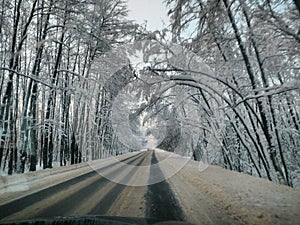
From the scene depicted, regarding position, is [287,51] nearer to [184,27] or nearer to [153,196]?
[184,27]

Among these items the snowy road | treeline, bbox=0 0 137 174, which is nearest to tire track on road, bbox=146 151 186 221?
the snowy road

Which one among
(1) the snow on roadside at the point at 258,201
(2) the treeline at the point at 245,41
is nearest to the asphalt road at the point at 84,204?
(1) the snow on roadside at the point at 258,201

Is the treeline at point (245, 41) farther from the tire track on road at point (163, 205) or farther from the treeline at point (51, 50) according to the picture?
the tire track on road at point (163, 205)

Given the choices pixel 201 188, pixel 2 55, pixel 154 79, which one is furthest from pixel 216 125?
pixel 2 55

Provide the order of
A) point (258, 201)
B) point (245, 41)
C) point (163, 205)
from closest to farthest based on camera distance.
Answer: point (258, 201)
point (163, 205)
point (245, 41)

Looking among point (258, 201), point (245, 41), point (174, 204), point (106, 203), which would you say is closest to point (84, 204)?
point (106, 203)

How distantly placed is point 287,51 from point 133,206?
602 centimetres

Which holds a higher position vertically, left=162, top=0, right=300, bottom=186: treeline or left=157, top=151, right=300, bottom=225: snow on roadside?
left=162, top=0, right=300, bottom=186: treeline

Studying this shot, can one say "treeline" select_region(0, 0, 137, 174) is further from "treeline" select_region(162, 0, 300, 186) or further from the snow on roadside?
the snow on roadside

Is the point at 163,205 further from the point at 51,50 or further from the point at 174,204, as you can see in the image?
the point at 51,50

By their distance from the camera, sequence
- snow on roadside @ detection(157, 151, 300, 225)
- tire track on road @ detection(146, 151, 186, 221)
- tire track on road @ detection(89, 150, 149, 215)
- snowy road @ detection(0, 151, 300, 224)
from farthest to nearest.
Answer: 1. tire track on road @ detection(89, 150, 149, 215)
2. tire track on road @ detection(146, 151, 186, 221)
3. snowy road @ detection(0, 151, 300, 224)
4. snow on roadside @ detection(157, 151, 300, 225)

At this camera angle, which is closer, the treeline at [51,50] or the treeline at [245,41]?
the treeline at [245,41]

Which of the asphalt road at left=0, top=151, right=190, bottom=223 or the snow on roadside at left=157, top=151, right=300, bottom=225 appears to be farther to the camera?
the asphalt road at left=0, top=151, right=190, bottom=223

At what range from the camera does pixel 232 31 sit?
7.02 m
